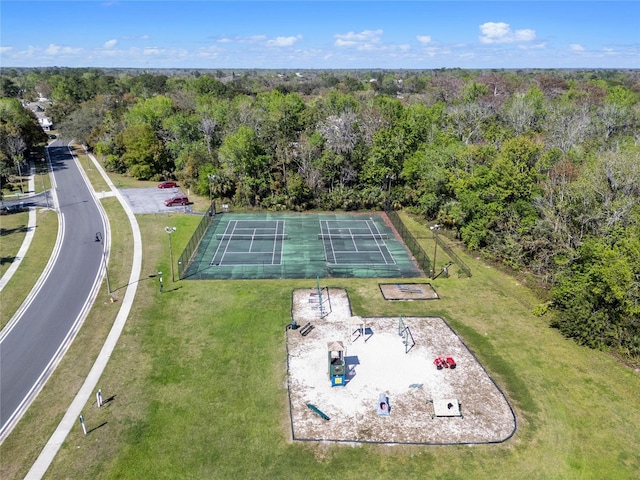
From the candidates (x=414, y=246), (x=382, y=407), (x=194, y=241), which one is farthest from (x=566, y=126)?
(x=382, y=407)

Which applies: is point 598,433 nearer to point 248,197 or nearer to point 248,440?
point 248,440

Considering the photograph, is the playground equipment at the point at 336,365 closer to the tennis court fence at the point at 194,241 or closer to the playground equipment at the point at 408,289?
the playground equipment at the point at 408,289

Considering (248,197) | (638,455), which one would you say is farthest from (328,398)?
(248,197)

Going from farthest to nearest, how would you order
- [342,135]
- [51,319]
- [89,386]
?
[342,135]
[51,319]
[89,386]

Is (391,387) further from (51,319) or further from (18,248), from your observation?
(18,248)

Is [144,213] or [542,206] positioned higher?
[542,206]

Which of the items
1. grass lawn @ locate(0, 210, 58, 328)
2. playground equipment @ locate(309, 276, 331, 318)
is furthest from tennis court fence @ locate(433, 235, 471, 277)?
grass lawn @ locate(0, 210, 58, 328)

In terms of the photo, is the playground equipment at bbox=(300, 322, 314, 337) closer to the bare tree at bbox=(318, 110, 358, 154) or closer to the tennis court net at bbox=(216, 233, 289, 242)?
the tennis court net at bbox=(216, 233, 289, 242)
